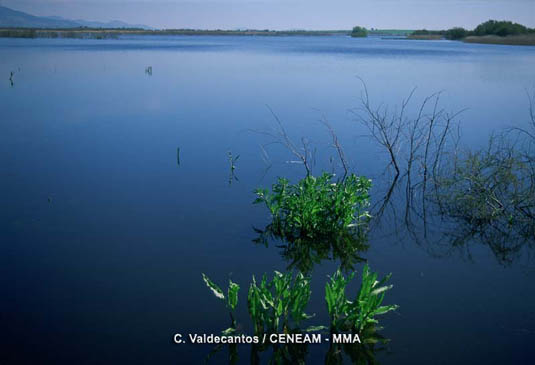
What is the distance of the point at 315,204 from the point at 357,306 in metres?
2.08

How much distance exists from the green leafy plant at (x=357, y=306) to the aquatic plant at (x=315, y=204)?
76.8 inches

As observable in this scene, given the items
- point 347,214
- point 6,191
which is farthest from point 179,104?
point 347,214

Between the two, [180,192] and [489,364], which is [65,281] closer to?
[180,192]

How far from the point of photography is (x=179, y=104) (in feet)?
56.8

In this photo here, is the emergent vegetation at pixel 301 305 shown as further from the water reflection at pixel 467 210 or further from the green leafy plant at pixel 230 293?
the water reflection at pixel 467 210

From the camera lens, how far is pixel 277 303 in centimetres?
438

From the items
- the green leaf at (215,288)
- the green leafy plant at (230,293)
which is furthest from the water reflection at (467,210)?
the green leaf at (215,288)

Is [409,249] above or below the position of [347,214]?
below

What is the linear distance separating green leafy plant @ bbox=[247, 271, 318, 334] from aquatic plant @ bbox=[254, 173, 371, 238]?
1998 mm

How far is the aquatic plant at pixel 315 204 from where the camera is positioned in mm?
6363

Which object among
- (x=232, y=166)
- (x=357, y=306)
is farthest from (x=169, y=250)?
(x=232, y=166)

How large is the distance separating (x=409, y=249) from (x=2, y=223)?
548 centimetres

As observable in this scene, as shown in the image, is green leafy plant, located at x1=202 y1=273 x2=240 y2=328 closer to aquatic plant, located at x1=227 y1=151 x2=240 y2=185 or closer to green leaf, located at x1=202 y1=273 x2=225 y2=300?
green leaf, located at x1=202 y1=273 x2=225 y2=300

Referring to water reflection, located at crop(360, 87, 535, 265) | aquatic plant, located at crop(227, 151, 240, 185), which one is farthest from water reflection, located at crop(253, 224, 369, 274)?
aquatic plant, located at crop(227, 151, 240, 185)
